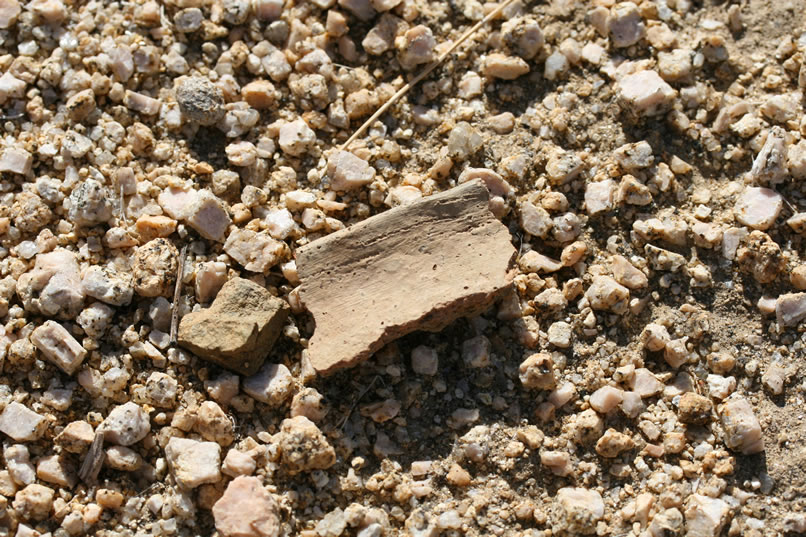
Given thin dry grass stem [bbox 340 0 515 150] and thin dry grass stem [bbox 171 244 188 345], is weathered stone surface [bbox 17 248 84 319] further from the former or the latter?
thin dry grass stem [bbox 340 0 515 150]

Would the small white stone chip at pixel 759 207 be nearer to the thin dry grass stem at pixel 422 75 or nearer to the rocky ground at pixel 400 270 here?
the rocky ground at pixel 400 270

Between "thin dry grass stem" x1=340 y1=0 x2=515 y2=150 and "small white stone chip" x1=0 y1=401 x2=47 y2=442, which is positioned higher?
"thin dry grass stem" x1=340 y1=0 x2=515 y2=150

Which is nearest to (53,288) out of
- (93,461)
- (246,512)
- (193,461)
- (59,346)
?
(59,346)

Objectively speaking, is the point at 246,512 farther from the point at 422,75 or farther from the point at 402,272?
the point at 422,75

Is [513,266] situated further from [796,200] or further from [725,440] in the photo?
[796,200]

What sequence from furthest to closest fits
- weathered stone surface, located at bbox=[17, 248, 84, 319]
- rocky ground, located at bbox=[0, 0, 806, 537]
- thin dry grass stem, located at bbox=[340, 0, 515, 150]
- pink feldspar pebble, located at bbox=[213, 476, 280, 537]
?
thin dry grass stem, located at bbox=[340, 0, 515, 150] → weathered stone surface, located at bbox=[17, 248, 84, 319] → rocky ground, located at bbox=[0, 0, 806, 537] → pink feldspar pebble, located at bbox=[213, 476, 280, 537]

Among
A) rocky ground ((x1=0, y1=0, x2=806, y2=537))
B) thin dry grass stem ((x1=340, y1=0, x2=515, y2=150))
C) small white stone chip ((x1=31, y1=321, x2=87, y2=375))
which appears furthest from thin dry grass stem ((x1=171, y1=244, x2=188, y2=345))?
thin dry grass stem ((x1=340, y1=0, x2=515, y2=150))
